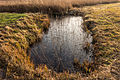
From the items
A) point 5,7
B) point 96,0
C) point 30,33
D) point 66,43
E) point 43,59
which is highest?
point 96,0

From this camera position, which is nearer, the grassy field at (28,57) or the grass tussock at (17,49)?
the grassy field at (28,57)

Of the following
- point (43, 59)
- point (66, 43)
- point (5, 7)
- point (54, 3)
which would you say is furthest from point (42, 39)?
point (5, 7)

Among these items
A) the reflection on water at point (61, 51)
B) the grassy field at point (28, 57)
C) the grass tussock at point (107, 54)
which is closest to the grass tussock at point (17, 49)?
the grassy field at point (28, 57)

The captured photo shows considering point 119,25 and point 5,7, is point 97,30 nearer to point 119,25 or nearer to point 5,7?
point 119,25

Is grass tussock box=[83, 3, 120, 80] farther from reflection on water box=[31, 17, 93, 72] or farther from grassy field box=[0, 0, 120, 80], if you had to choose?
reflection on water box=[31, 17, 93, 72]

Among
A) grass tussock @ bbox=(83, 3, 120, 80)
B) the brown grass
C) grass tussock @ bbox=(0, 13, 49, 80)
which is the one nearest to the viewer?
grass tussock @ bbox=(83, 3, 120, 80)

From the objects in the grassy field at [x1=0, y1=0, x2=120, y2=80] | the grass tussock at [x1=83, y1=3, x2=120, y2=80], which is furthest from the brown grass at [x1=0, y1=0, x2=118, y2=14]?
the grass tussock at [x1=83, y1=3, x2=120, y2=80]

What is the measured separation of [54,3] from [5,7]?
19.9 ft

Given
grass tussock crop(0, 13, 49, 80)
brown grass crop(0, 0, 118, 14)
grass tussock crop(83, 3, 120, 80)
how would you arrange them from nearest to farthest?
grass tussock crop(83, 3, 120, 80), grass tussock crop(0, 13, 49, 80), brown grass crop(0, 0, 118, 14)

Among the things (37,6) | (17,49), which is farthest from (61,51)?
(37,6)

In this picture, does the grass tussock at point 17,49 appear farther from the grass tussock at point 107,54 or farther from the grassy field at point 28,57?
the grass tussock at point 107,54

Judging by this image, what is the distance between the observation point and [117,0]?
18.5 meters

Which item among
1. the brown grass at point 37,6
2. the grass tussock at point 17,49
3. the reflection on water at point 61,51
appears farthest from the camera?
the brown grass at point 37,6

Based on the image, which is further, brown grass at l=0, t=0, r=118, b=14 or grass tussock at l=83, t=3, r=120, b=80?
brown grass at l=0, t=0, r=118, b=14
